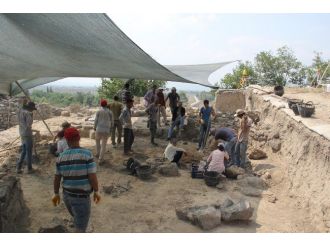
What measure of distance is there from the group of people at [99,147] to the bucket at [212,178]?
0.13m

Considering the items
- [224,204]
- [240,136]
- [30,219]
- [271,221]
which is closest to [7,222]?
[30,219]

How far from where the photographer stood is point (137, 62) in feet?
18.8

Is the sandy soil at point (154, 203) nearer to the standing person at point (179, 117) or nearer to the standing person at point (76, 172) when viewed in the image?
the standing person at point (76, 172)

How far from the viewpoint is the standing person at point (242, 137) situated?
24.3ft

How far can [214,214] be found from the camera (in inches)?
193

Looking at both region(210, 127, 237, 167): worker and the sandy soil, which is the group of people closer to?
region(210, 127, 237, 167): worker

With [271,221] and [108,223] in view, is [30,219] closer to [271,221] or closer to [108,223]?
[108,223]

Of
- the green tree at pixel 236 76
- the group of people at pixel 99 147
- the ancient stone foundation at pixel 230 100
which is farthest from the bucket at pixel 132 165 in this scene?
the green tree at pixel 236 76

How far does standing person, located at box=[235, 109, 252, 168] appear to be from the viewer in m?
7.42

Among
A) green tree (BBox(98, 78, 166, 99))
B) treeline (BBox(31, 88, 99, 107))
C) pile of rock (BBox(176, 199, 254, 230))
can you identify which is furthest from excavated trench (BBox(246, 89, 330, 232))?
treeline (BBox(31, 88, 99, 107))

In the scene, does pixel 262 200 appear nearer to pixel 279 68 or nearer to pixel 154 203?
pixel 154 203

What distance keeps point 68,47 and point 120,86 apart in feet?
51.0

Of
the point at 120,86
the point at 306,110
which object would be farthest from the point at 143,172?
the point at 120,86

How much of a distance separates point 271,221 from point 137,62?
3154 millimetres
